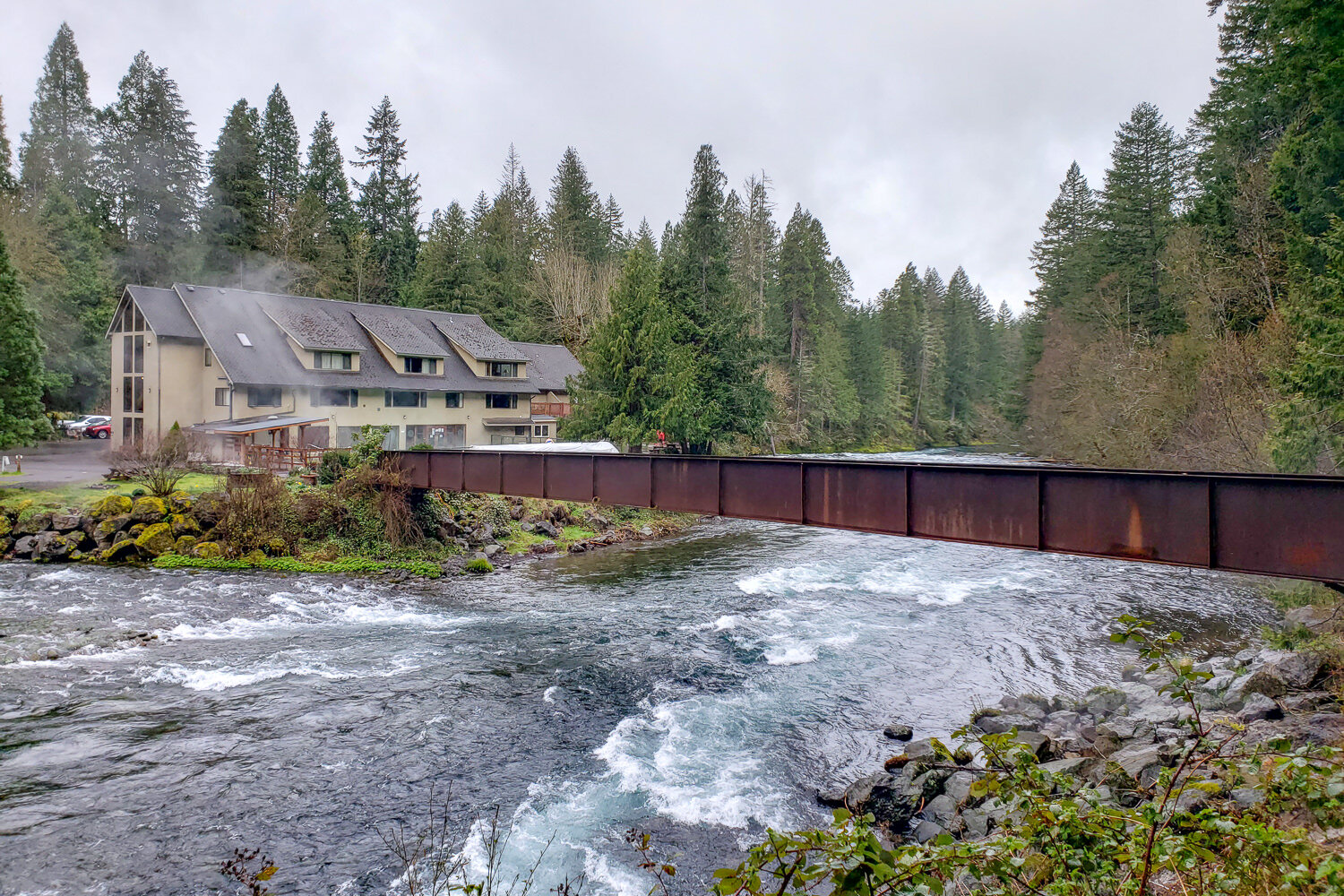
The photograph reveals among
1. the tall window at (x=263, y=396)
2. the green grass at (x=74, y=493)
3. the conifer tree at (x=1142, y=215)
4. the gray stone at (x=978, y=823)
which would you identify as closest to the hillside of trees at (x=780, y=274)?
the conifer tree at (x=1142, y=215)

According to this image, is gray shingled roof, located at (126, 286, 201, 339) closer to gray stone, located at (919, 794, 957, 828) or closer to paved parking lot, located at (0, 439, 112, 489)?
paved parking lot, located at (0, 439, 112, 489)

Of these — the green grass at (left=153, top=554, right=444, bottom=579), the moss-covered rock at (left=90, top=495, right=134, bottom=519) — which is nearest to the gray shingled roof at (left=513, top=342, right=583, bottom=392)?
the green grass at (left=153, top=554, right=444, bottom=579)

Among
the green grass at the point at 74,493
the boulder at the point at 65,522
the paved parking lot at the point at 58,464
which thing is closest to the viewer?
the boulder at the point at 65,522

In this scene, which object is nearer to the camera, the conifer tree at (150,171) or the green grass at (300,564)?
the green grass at (300,564)

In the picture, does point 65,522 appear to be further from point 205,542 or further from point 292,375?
point 292,375

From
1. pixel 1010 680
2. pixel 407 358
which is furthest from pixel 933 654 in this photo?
pixel 407 358

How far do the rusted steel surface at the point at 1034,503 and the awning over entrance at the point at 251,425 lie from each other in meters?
25.9

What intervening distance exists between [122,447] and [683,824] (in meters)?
36.7

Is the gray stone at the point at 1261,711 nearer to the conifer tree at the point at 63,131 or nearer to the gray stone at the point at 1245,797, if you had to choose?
the gray stone at the point at 1245,797

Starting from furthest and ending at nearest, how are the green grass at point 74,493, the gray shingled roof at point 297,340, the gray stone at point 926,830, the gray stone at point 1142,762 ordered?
the gray shingled roof at point 297,340 → the green grass at point 74,493 → the gray stone at point 1142,762 → the gray stone at point 926,830

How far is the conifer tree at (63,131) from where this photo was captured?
220ft

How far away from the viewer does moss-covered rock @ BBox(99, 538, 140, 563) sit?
26.8 m

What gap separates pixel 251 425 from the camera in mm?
41438

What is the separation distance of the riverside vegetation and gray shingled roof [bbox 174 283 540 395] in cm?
1052
